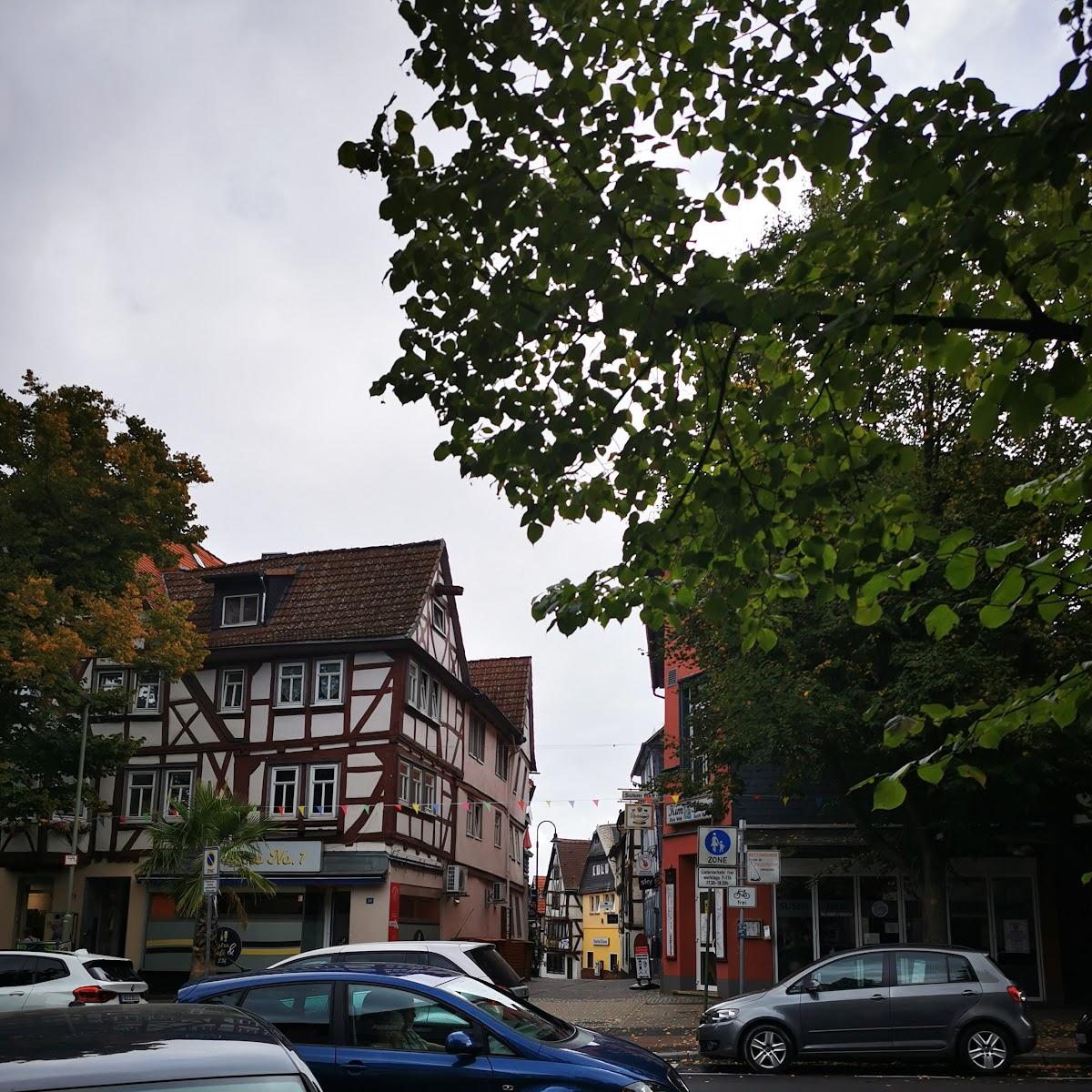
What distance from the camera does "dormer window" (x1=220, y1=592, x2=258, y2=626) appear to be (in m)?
36.0

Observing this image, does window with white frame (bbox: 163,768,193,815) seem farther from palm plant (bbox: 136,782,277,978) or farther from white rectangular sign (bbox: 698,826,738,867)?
white rectangular sign (bbox: 698,826,738,867)

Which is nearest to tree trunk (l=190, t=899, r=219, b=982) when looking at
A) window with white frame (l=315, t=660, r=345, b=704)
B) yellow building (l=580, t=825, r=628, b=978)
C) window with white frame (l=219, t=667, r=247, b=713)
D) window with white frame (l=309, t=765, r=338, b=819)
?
window with white frame (l=309, t=765, r=338, b=819)

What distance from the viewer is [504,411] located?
21.2ft

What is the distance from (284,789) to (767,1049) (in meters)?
19.8

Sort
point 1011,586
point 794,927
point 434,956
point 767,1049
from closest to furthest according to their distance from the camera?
point 1011,586 → point 434,956 → point 767,1049 → point 794,927

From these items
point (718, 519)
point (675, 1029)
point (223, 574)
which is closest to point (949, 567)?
point (718, 519)

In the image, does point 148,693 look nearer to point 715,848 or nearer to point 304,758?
point 304,758

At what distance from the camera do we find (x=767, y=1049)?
1634 cm

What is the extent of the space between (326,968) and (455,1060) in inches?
55.7

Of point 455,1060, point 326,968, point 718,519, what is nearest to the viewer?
point 718,519

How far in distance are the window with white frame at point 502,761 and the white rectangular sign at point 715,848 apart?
91.7ft

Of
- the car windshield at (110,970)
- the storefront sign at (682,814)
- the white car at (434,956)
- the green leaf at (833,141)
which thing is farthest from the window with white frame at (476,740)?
the green leaf at (833,141)

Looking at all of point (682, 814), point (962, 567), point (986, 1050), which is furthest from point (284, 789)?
point (962, 567)

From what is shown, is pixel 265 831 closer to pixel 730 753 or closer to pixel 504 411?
pixel 730 753
